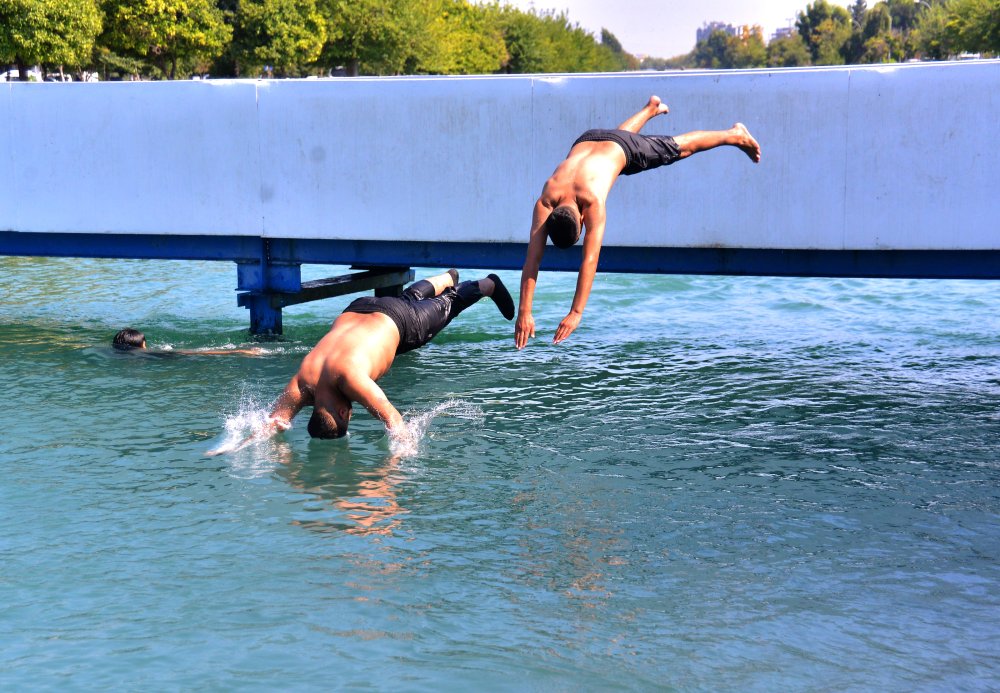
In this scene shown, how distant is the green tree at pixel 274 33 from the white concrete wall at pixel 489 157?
3130 cm

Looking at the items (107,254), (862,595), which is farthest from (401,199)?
(862,595)

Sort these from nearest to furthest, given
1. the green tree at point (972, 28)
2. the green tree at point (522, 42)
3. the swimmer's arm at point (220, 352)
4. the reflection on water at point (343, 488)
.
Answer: the reflection on water at point (343, 488)
the swimmer's arm at point (220, 352)
the green tree at point (972, 28)
the green tree at point (522, 42)

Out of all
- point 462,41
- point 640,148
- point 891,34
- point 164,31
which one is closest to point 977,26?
point 462,41

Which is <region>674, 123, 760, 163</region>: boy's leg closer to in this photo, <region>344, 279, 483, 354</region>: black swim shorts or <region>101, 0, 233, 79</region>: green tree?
<region>344, 279, 483, 354</region>: black swim shorts

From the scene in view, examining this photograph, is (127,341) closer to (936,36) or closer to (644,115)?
(644,115)

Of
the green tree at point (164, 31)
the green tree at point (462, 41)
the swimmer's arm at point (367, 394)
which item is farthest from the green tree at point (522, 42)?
the swimmer's arm at point (367, 394)

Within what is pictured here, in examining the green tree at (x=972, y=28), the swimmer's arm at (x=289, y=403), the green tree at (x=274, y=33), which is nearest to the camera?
the swimmer's arm at (x=289, y=403)

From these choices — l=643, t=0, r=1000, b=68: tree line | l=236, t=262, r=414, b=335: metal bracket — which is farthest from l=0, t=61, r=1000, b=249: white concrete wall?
l=643, t=0, r=1000, b=68: tree line

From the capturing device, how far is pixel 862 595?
23.7 ft

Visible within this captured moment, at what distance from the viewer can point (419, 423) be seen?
11.4 m

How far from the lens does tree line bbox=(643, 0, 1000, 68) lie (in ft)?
210

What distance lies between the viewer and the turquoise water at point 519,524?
6.41 m

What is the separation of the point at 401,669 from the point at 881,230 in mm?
7997

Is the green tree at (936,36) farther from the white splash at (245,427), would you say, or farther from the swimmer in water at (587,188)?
the white splash at (245,427)
